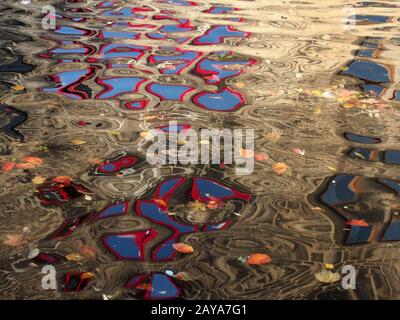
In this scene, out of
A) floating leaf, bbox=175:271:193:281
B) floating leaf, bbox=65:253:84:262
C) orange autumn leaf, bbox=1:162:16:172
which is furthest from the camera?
orange autumn leaf, bbox=1:162:16:172

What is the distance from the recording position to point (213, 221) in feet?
13.7

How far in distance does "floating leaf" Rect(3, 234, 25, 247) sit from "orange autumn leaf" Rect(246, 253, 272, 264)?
5.25 feet

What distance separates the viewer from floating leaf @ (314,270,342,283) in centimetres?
356

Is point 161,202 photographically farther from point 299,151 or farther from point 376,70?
point 376,70

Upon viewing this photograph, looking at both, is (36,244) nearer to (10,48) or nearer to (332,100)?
(332,100)

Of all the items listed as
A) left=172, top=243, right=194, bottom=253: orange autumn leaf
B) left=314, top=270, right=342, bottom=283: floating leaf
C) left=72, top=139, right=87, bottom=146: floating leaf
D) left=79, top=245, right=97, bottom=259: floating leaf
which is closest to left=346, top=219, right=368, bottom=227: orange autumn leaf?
left=314, top=270, right=342, bottom=283: floating leaf

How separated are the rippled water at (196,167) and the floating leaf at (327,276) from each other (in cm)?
5

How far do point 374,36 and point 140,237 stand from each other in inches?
258

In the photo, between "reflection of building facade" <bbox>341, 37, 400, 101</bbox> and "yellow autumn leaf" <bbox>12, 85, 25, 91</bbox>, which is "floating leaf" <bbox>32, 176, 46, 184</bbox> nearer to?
"yellow autumn leaf" <bbox>12, 85, 25, 91</bbox>

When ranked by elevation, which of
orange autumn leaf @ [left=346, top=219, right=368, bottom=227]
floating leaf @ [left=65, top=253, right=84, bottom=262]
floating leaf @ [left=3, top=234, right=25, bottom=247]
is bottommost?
floating leaf @ [left=65, top=253, right=84, bottom=262]

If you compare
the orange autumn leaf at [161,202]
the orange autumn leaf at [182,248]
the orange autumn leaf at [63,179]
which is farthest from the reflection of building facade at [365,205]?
the orange autumn leaf at [63,179]

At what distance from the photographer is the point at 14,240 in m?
3.86

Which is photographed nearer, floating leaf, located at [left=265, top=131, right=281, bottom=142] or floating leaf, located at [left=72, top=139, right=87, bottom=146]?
floating leaf, located at [left=72, top=139, right=87, bottom=146]

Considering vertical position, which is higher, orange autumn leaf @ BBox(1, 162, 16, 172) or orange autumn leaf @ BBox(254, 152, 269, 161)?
orange autumn leaf @ BBox(254, 152, 269, 161)
